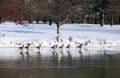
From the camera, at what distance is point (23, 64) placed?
2145 centimetres

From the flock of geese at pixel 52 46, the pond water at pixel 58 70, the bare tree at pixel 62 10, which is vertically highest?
the bare tree at pixel 62 10

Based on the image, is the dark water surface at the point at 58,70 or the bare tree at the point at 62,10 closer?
the dark water surface at the point at 58,70

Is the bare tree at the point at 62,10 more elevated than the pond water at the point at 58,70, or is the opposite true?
the bare tree at the point at 62,10

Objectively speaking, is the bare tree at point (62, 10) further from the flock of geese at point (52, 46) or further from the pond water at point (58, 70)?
the pond water at point (58, 70)

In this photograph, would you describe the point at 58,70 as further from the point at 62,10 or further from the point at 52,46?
the point at 62,10

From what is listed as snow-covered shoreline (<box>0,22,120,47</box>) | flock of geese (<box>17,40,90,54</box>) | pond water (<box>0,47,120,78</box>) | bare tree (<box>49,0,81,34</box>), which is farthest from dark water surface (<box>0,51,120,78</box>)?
bare tree (<box>49,0,81,34</box>)

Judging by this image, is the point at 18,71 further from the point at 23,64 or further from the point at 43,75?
the point at 23,64

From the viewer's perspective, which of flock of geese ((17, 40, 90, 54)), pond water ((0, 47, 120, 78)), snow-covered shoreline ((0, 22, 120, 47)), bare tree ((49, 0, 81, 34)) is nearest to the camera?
pond water ((0, 47, 120, 78))

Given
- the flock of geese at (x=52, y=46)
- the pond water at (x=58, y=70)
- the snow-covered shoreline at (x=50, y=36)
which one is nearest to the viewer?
the pond water at (x=58, y=70)

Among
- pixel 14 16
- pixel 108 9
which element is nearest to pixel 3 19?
pixel 14 16

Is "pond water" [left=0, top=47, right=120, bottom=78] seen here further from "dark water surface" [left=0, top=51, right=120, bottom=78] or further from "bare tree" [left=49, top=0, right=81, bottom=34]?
"bare tree" [left=49, top=0, right=81, bottom=34]

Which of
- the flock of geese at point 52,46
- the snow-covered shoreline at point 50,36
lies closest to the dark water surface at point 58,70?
the flock of geese at point 52,46

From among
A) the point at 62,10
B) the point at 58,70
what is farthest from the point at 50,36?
the point at 58,70

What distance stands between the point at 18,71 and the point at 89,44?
20.3 meters
